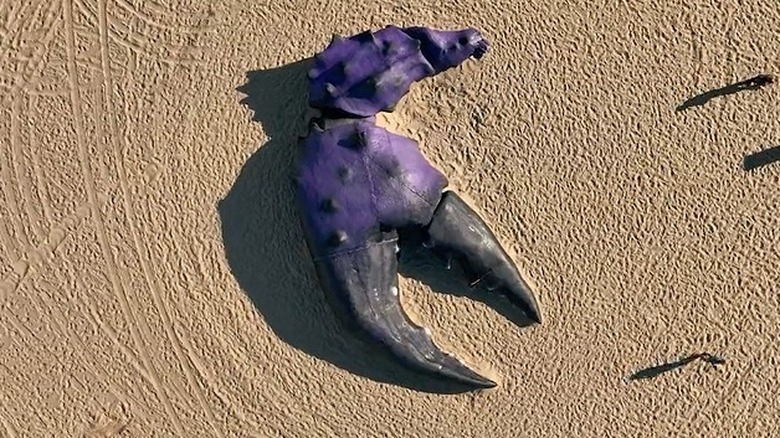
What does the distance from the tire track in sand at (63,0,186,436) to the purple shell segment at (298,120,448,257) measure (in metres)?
0.98

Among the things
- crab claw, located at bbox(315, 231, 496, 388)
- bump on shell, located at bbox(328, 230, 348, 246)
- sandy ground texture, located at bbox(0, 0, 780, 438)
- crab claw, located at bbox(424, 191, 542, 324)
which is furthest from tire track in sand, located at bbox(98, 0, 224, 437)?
crab claw, located at bbox(424, 191, 542, 324)

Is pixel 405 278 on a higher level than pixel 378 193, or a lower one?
lower

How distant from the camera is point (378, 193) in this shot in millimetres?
3947

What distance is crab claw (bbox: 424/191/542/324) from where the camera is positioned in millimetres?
3998

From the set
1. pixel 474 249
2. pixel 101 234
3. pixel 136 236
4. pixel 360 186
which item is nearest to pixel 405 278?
pixel 474 249

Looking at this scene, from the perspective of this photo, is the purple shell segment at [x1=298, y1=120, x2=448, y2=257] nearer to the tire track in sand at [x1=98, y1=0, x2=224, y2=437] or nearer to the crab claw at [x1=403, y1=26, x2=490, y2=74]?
the crab claw at [x1=403, y1=26, x2=490, y2=74]

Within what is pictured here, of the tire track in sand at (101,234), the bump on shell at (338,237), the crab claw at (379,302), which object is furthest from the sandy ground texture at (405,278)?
the bump on shell at (338,237)

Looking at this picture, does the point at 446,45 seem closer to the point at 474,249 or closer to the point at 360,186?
the point at 360,186

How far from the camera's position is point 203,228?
421 centimetres

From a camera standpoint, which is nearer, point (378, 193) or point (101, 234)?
point (378, 193)

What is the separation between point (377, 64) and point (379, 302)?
41.4 inches

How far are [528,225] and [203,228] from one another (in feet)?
4.93

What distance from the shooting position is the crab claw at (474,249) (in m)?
4.00

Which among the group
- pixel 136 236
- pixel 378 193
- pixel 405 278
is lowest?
pixel 405 278
